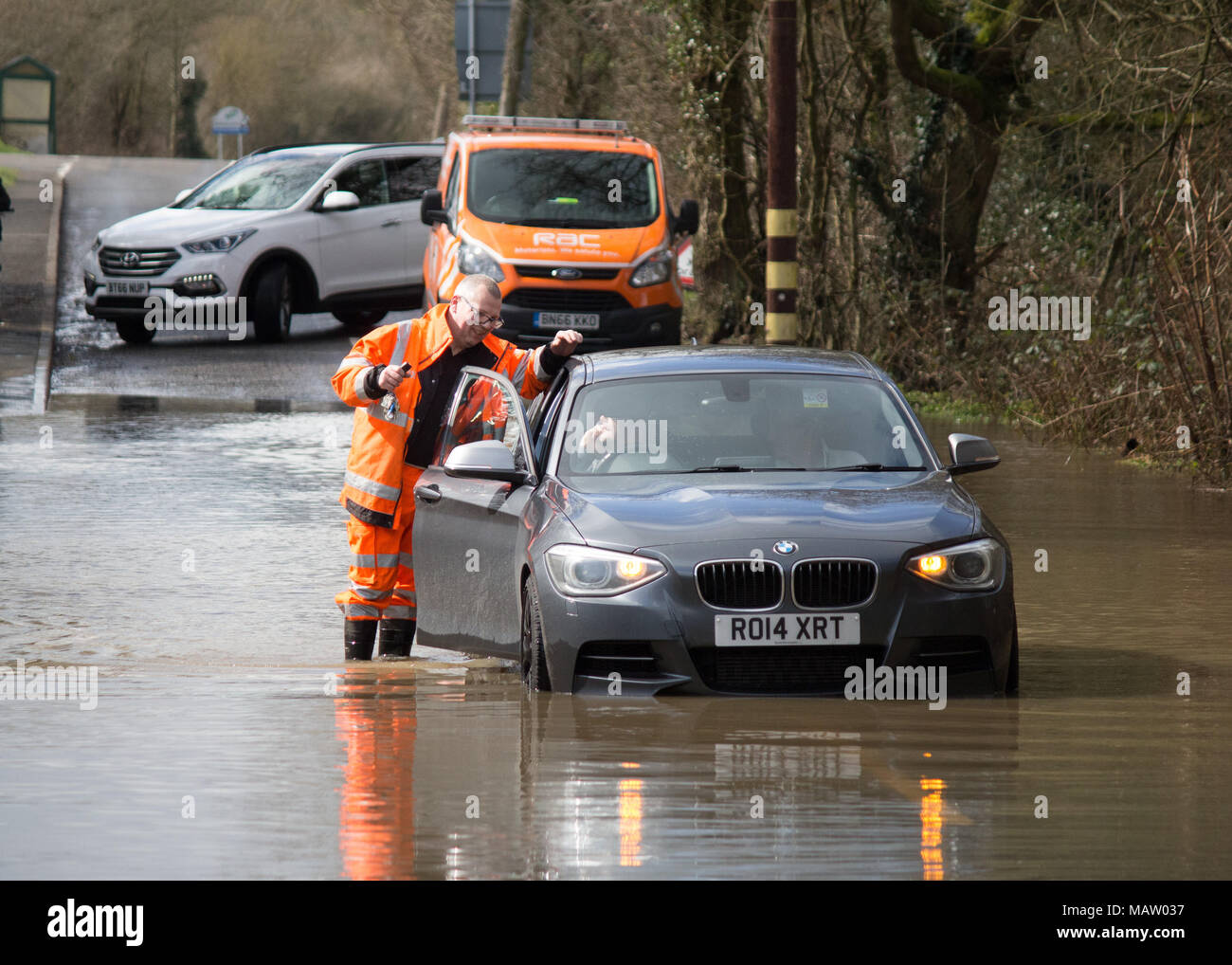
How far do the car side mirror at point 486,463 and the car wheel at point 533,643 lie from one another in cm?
55

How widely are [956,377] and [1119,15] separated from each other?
15.4 feet

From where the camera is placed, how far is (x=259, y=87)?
75.0 m

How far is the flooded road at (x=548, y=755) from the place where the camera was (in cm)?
576

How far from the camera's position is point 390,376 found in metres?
8.89

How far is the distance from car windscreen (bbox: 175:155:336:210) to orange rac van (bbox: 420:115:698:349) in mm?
2407

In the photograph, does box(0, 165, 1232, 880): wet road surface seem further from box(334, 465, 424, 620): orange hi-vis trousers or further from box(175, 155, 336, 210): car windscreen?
box(175, 155, 336, 210): car windscreen

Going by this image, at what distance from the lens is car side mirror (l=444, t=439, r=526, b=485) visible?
27.8 ft

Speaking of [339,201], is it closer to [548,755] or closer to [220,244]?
[220,244]

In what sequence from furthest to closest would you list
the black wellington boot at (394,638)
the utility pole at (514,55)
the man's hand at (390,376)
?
1. the utility pole at (514,55)
2. the black wellington boot at (394,638)
3. the man's hand at (390,376)

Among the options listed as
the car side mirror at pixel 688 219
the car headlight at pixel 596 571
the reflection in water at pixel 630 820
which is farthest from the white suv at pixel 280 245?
the reflection in water at pixel 630 820

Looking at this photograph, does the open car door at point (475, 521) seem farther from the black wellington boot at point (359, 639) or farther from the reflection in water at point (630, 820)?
the reflection in water at point (630, 820)

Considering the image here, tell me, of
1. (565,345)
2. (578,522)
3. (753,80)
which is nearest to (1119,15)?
(753,80)

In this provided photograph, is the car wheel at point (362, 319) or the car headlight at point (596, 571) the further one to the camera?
the car wheel at point (362, 319)

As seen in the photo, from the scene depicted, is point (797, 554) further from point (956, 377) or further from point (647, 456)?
point (956, 377)
